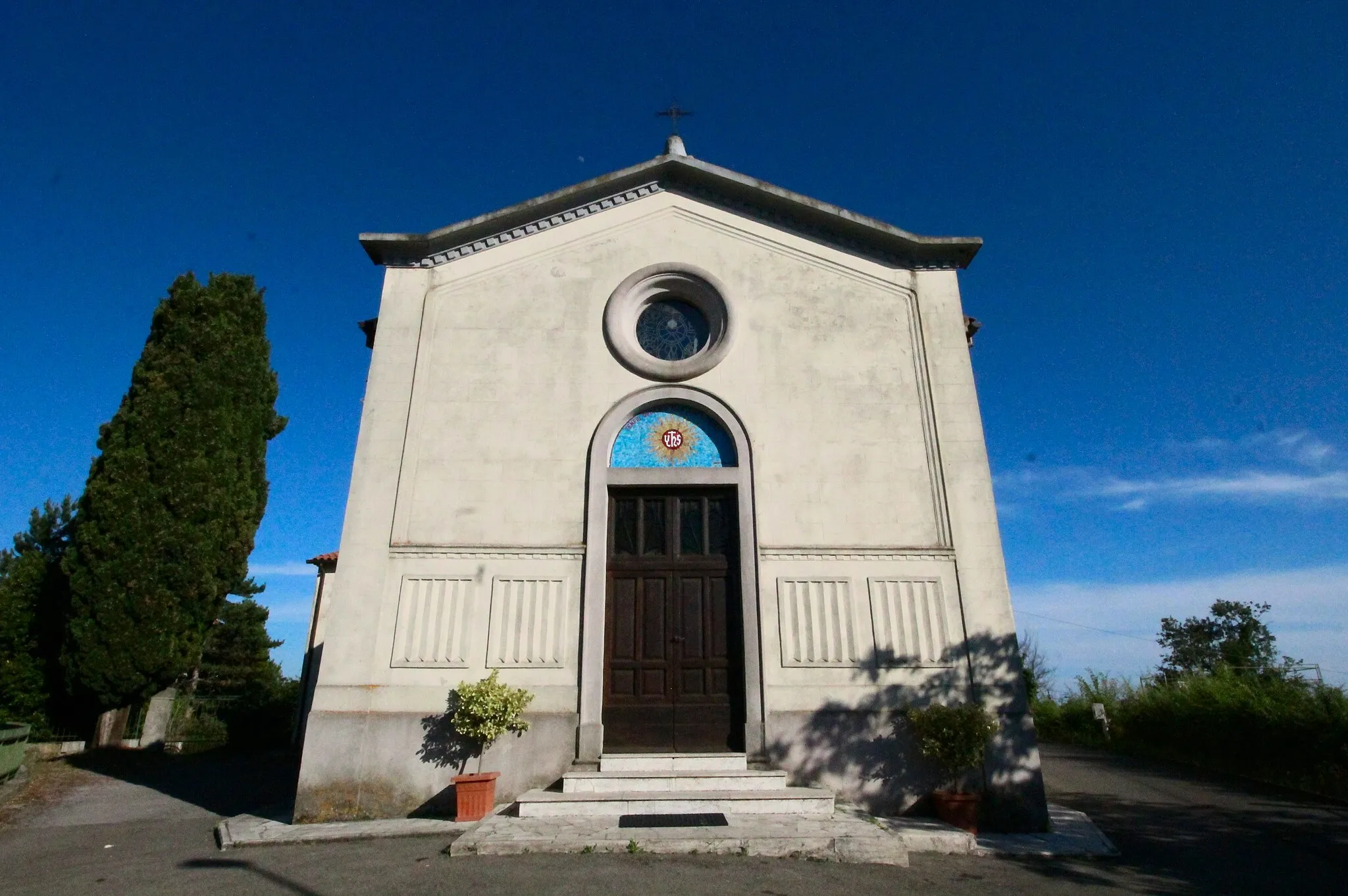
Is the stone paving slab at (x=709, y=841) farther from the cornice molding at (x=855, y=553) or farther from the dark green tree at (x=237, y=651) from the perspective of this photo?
the dark green tree at (x=237, y=651)

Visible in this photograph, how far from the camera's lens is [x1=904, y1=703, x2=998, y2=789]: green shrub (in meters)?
7.92

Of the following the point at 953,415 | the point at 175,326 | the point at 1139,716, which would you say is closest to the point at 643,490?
the point at 953,415

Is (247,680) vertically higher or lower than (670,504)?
lower

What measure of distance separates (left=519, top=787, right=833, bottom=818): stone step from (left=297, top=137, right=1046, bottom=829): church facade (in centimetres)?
89

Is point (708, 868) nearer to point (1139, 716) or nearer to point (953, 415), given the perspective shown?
point (953, 415)

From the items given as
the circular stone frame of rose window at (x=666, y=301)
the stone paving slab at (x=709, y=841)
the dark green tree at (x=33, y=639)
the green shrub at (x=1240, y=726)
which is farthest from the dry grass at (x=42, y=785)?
the green shrub at (x=1240, y=726)

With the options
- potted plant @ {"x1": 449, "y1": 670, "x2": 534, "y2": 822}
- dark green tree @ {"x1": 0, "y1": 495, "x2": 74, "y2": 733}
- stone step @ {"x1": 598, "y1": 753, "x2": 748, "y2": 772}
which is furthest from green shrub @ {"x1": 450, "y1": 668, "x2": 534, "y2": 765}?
dark green tree @ {"x1": 0, "y1": 495, "x2": 74, "y2": 733}

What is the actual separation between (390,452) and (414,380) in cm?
112

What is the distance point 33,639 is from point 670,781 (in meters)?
15.4

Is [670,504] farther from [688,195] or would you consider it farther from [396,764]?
[688,195]

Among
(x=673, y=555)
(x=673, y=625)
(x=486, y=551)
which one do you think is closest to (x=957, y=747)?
(x=673, y=625)

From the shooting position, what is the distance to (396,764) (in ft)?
27.6

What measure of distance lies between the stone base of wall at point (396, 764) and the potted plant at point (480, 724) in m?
0.16

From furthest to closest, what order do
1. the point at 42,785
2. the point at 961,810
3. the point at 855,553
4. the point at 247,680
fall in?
the point at 247,680 < the point at 42,785 < the point at 855,553 < the point at 961,810
